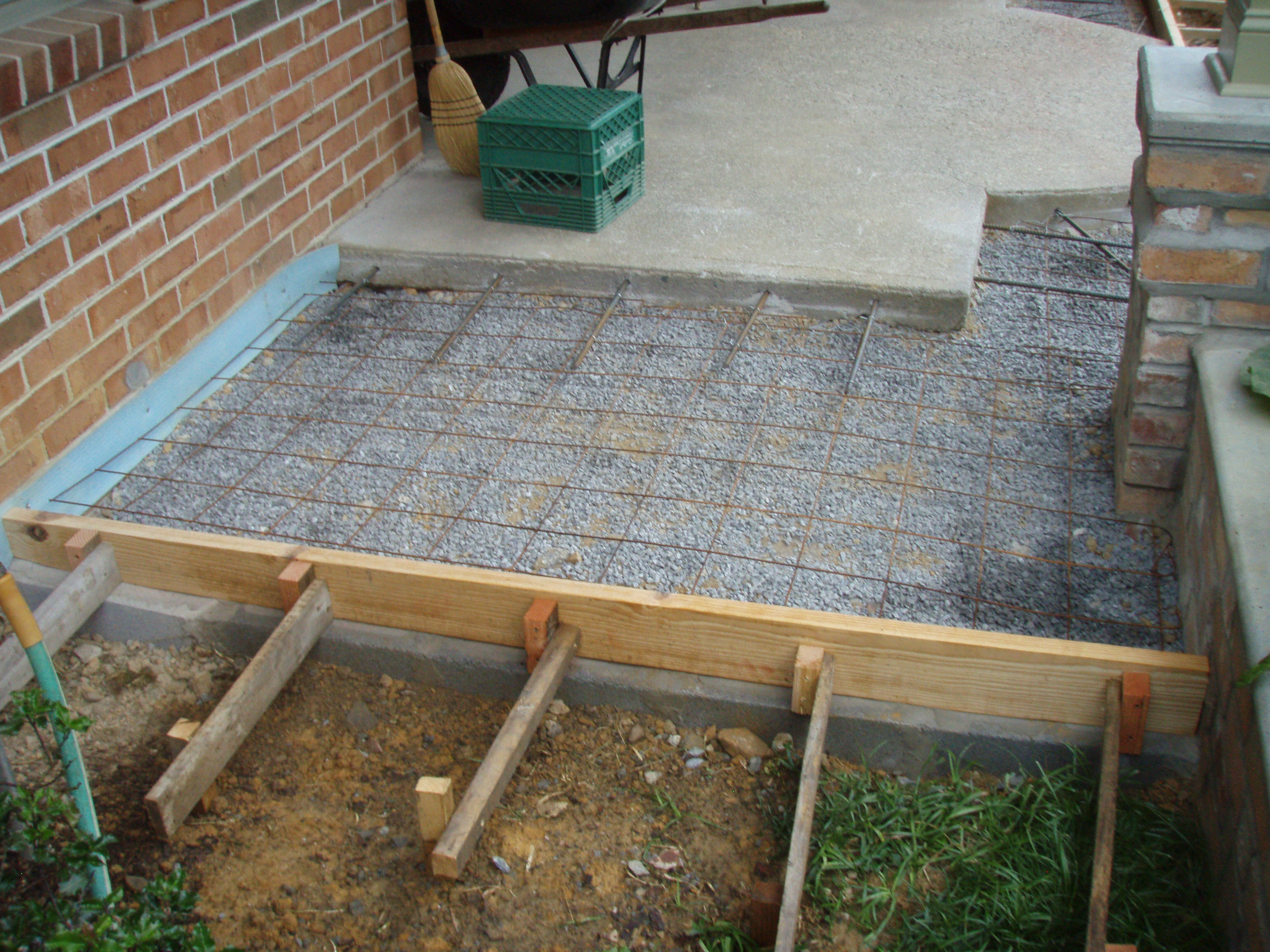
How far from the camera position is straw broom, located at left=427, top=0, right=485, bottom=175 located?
14.7ft

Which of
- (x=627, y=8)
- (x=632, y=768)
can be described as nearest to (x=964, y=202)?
(x=627, y=8)

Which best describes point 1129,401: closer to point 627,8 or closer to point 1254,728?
point 1254,728

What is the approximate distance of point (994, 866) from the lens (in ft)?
6.52

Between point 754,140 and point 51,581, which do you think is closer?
point 51,581

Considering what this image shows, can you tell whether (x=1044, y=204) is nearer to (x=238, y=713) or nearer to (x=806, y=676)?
(x=806, y=676)

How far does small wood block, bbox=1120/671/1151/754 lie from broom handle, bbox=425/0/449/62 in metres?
3.54

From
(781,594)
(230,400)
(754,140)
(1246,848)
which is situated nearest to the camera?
(1246,848)

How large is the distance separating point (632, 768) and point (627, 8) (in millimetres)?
3418

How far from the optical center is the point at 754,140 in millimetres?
4984

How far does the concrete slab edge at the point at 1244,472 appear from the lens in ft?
6.07

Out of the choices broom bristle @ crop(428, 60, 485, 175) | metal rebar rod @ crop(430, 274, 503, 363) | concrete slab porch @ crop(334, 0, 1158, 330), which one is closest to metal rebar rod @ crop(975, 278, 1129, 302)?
concrete slab porch @ crop(334, 0, 1158, 330)

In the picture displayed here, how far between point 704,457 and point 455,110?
217cm

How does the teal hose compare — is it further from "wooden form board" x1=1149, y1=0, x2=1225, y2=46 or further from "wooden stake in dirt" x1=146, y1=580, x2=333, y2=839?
"wooden form board" x1=1149, y1=0, x2=1225, y2=46

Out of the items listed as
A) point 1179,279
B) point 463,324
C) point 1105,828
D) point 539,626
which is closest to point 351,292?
point 463,324
